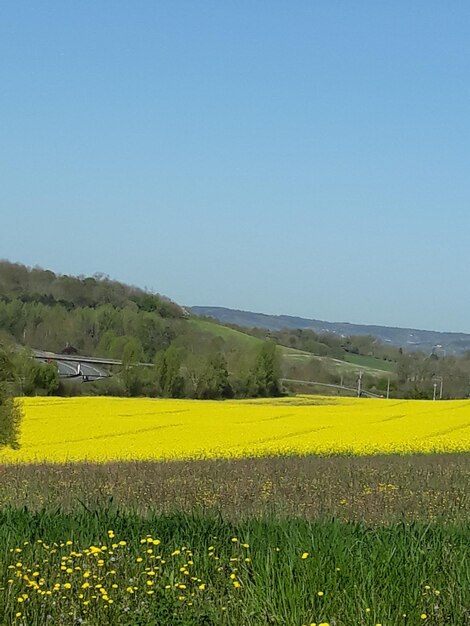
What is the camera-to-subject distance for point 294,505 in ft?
37.2

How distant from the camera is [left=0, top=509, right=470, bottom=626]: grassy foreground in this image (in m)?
4.80

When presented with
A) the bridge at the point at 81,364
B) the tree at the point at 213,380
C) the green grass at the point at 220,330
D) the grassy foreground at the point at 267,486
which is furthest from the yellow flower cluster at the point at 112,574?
the green grass at the point at 220,330

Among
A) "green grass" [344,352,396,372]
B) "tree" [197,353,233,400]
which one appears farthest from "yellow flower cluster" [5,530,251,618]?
"green grass" [344,352,396,372]

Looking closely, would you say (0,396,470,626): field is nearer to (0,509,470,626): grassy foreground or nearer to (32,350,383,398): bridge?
(0,509,470,626): grassy foreground

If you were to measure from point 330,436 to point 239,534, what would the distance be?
26616mm

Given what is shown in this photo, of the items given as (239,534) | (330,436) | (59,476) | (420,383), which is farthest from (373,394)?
(239,534)

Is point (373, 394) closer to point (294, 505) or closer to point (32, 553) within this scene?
point (294, 505)

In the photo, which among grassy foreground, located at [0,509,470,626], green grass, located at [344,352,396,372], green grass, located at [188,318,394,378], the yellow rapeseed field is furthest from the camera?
green grass, located at [344,352,396,372]

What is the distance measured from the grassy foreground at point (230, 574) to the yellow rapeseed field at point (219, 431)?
1831cm

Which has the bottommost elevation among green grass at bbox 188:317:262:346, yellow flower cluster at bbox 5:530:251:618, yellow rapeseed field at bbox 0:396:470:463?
yellow rapeseed field at bbox 0:396:470:463

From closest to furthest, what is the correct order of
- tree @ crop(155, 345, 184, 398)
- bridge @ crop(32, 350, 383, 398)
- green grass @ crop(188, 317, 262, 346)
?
1. tree @ crop(155, 345, 184, 398)
2. bridge @ crop(32, 350, 383, 398)
3. green grass @ crop(188, 317, 262, 346)

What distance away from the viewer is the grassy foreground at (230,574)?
4.80m

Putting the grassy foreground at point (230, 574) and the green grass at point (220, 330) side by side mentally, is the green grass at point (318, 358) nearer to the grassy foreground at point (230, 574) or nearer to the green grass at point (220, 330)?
the green grass at point (220, 330)

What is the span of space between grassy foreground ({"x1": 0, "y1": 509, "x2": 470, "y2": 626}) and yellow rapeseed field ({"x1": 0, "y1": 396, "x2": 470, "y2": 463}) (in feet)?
60.1
